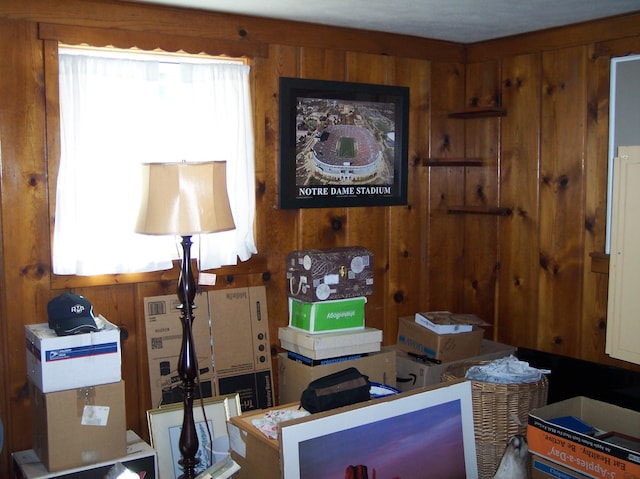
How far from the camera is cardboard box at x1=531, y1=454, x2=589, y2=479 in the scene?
183cm

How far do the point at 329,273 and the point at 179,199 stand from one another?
3.80ft

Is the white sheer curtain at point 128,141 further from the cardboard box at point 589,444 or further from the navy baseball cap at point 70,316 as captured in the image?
the cardboard box at point 589,444

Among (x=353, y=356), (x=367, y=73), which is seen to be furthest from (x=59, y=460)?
(x=367, y=73)

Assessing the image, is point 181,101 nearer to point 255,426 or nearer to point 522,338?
point 255,426

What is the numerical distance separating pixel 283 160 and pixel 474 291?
157 centimetres

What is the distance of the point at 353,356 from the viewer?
142 inches

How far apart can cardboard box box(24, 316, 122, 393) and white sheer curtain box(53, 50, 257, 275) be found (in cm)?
47

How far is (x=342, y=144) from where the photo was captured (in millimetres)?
3869

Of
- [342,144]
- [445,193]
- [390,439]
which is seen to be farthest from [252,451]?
[445,193]

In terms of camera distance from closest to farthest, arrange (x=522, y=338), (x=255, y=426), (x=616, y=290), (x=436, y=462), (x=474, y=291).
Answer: (x=616, y=290)
(x=436, y=462)
(x=255, y=426)
(x=522, y=338)
(x=474, y=291)

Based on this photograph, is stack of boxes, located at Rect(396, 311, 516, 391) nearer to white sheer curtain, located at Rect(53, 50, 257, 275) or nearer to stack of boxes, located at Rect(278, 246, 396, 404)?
stack of boxes, located at Rect(278, 246, 396, 404)

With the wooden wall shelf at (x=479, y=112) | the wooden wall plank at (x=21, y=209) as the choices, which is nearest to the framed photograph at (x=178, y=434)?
the wooden wall plank at (x=21, y=209)

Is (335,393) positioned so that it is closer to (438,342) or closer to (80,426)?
(80,426)

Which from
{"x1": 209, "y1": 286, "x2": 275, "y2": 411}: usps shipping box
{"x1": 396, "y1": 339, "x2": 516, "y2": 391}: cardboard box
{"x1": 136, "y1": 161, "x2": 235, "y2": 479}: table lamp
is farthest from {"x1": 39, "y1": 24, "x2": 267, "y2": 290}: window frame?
{"x1": 396, "y1": 339, "x2": 516, "y2": 391}: cardboard box
